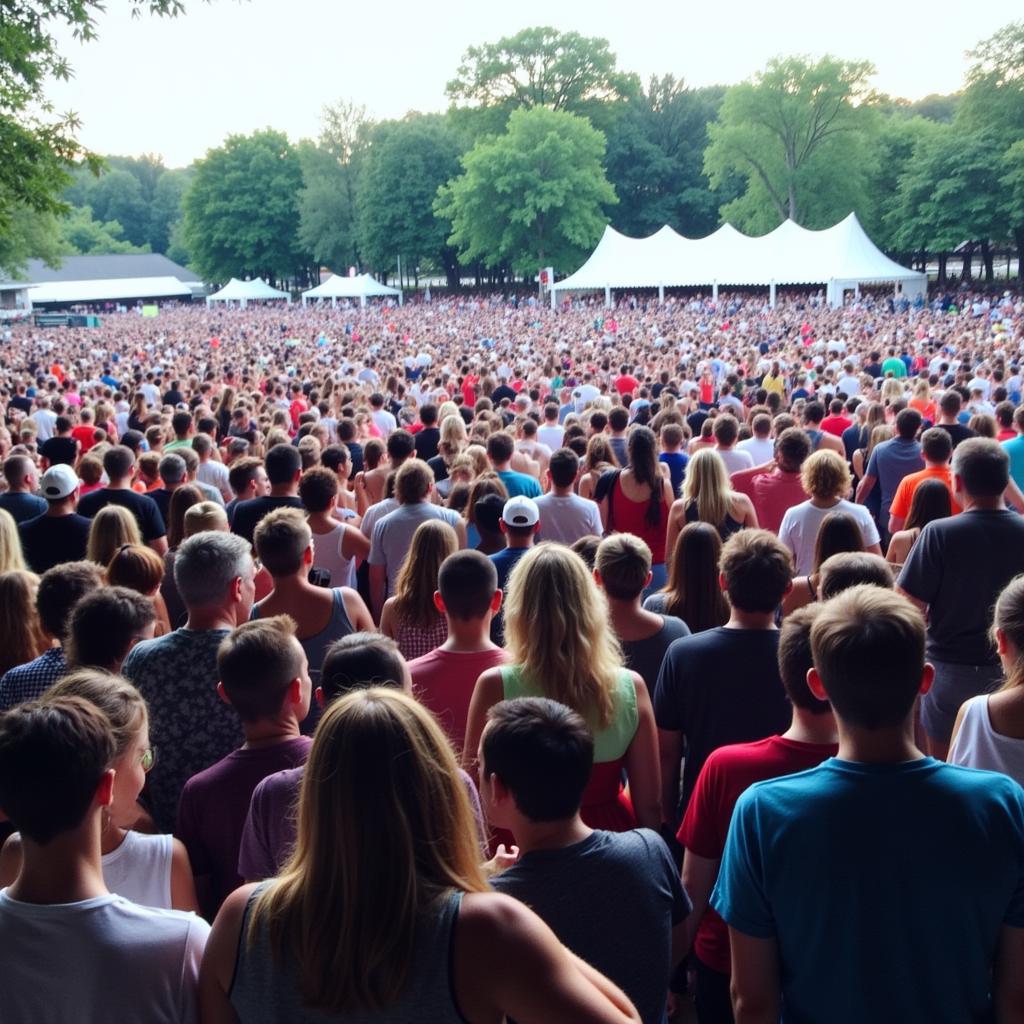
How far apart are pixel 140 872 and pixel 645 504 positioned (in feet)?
16.3

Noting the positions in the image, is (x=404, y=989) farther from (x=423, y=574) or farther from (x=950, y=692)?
(x=950, y=692)

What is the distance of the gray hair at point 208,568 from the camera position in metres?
3.80

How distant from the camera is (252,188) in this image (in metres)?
92.7

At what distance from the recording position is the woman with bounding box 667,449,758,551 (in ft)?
20.9

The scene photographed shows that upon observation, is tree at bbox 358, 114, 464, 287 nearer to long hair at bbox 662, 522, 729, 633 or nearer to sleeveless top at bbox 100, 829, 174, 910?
long hair at bbox 662, 522, 729, 633

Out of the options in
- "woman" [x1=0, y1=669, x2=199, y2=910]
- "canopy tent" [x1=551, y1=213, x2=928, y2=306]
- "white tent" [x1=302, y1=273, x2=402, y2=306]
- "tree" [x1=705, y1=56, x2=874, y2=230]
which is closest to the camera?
A: "woman" [x1=0, y1=669, x2=199, y2=910]

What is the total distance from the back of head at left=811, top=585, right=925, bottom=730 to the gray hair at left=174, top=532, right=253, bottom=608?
229cm

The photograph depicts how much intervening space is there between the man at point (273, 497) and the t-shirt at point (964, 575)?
360cm

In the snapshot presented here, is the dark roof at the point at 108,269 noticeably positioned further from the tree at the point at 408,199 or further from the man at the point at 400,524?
the man at the point at 400,524

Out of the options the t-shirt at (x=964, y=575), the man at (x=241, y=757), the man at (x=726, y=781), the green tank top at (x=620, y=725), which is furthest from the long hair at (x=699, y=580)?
the man at (x=241, y=757)

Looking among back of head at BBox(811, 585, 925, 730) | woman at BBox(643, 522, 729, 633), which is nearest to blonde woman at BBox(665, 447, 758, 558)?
woman at BBox(643, 522, 729, 633)

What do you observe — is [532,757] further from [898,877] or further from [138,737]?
[138,737]

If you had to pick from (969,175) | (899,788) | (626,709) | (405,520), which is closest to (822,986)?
(899,788)

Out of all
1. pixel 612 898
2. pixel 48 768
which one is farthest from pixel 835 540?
pixel 48 768
